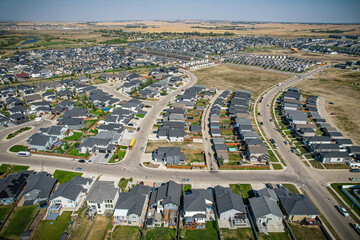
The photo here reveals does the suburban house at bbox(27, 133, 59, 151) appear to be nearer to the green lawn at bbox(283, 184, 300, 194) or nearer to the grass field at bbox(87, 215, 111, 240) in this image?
the grass field at bbox(87, 215, 111, 240)

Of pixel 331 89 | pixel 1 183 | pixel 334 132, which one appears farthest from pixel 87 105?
pixel 331 89

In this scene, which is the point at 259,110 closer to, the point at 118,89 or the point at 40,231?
the point at 118,89

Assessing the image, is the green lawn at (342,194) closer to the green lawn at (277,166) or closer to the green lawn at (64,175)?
the green lawn at (277,166)

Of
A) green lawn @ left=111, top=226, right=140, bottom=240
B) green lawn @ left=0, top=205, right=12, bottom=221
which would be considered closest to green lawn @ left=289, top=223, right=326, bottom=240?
green lawn @ left=111, top=226, right=140, bottom=240

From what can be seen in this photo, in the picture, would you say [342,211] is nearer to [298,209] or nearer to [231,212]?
[298,209]

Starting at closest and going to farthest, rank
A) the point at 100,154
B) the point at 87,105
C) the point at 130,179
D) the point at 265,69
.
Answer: the point at 130,179 → the point at 100,154 → the point at 87,105 → the point at 265,69

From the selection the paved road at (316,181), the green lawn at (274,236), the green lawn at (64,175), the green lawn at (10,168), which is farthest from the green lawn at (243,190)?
the green lawn at (10,168)
